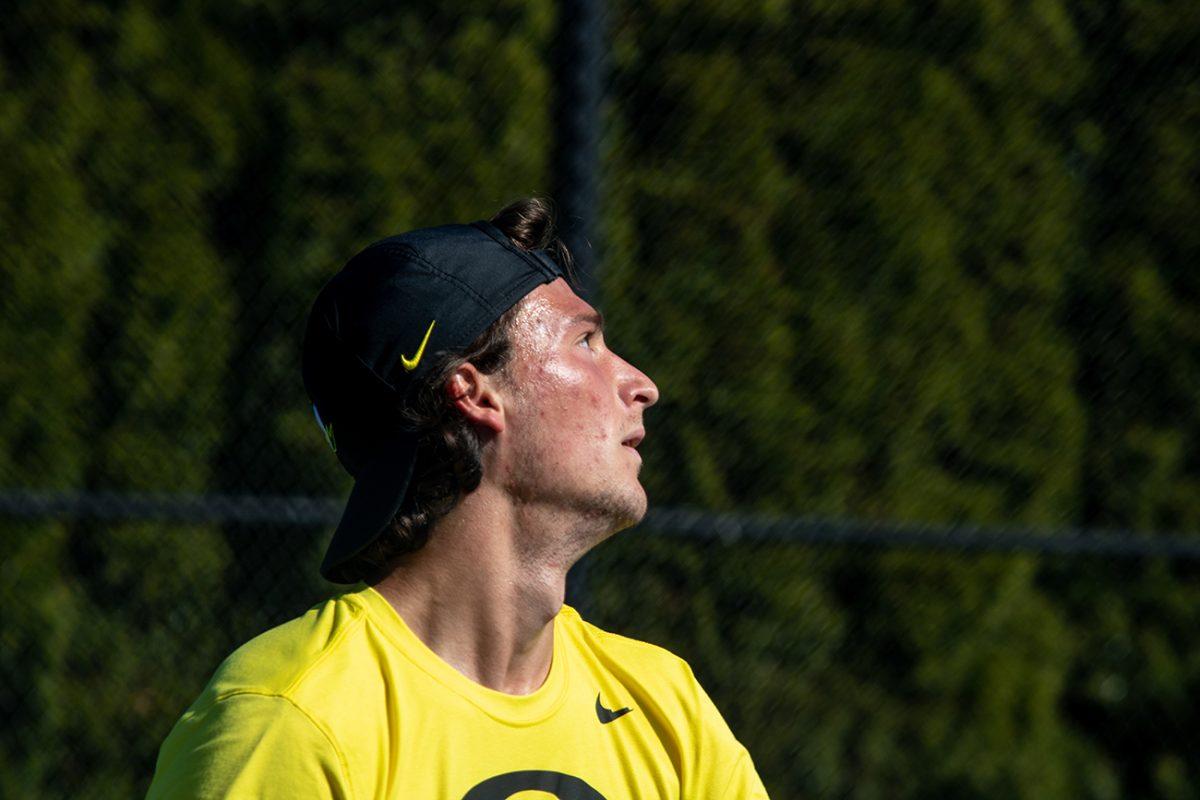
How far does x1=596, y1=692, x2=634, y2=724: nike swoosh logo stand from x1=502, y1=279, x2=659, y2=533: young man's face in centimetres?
28

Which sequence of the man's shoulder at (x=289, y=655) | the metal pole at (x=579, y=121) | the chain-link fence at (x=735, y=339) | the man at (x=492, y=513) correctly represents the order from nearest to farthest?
the man's shoulder at (x=289, y=655), the man at (x=492, y=513), the metal pole at (x=579, y=121), the chain-link fence at (x=735, y=339)

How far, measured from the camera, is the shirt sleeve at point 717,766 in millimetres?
2311

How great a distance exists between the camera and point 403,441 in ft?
7.51

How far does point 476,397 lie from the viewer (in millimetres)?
2318

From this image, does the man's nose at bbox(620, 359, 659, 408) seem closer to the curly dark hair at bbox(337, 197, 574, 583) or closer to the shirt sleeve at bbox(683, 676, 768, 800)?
the curly dark hair at bbox(337, 197, 574, 583)

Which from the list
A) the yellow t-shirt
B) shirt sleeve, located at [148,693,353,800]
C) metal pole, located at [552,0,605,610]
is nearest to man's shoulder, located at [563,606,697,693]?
the yellow t-shirt

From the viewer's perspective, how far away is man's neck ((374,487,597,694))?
2221mm

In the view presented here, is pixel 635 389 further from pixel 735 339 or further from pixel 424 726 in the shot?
pixel 735 339

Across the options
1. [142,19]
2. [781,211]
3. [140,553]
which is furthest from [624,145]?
[140,553]

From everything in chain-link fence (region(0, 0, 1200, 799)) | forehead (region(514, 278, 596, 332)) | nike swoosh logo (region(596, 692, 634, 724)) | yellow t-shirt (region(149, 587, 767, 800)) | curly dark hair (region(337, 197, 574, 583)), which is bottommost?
chain-link fence (region(0, 0, 1200, 799))

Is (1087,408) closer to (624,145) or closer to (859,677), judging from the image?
(859,677)

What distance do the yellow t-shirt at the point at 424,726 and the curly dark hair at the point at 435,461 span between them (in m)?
0.10

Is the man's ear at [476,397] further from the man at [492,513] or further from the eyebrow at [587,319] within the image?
the eyebrow at [587,319]

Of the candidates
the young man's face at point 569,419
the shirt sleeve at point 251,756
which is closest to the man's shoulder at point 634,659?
the young man's face at point 569,419
